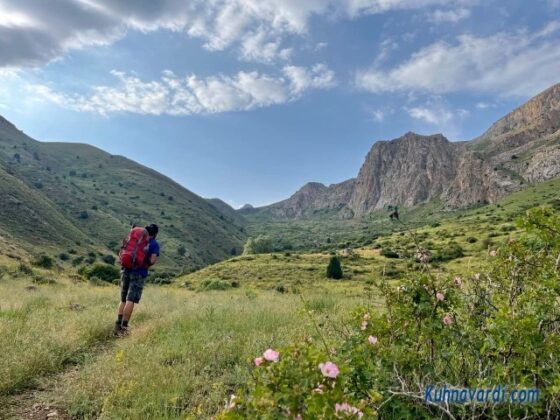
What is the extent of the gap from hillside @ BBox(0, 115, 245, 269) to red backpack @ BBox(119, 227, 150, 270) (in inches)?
2653

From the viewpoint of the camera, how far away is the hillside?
78625 mm

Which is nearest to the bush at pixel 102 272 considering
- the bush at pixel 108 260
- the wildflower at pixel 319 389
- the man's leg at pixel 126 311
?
the bush at pixel 108 260

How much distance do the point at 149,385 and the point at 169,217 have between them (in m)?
160

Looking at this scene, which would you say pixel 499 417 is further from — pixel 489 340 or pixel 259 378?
pixel 259 378

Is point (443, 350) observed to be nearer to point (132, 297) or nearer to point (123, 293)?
point (132, 297)

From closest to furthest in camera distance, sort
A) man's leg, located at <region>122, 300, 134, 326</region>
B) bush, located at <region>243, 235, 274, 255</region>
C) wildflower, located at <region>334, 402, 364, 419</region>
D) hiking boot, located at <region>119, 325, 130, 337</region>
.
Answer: wildflower, located at <region>334, 402, 364, 419</region>, hiking boot, located at <region>119, 325, 130, 337</region>, man's leg, located at <region>122, 300, 134, 326</region>, bush, located at <region>243, 235, 274, 255</region>

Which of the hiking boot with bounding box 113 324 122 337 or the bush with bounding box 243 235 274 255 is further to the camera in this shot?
the bush with bounding box 243 235 274 255

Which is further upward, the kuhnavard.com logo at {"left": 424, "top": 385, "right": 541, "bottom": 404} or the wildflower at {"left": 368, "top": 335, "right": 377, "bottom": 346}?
the wildflower at {"left": 368, "top": 335, "right": 377, "bottom": 346}

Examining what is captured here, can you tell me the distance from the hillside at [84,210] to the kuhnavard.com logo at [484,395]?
245 ft

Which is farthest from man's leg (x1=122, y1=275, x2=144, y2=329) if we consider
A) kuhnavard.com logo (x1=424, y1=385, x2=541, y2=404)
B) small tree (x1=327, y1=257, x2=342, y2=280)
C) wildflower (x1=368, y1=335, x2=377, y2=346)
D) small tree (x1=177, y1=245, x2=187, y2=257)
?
small tree (x1=177, y1=245, x2=187, y2=257)

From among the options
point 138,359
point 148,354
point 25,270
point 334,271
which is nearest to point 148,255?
point 148,354

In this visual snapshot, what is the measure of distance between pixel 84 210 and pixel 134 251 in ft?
406

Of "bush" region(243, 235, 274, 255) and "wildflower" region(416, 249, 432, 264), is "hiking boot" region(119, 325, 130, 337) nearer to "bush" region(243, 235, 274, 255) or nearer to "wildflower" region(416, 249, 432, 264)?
"wildflower" region(416, 249, 432, 264)

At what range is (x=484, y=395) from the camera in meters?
2.70
